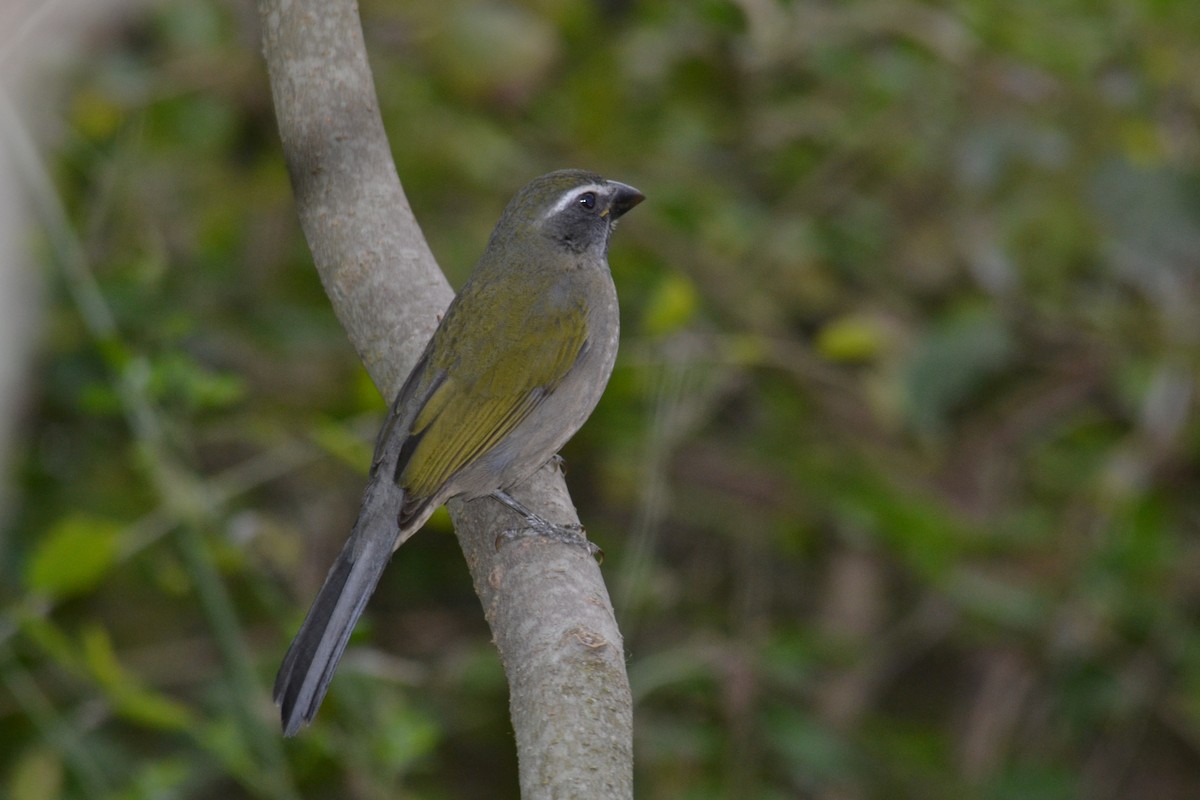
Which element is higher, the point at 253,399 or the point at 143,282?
the point at 143,282

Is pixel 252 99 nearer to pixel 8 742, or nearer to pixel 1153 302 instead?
pixel 8 742

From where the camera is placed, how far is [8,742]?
513 cm

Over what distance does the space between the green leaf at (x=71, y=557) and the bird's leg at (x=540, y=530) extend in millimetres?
984

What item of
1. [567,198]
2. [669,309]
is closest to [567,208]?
[567,198]

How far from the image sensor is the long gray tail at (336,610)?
2711 mm

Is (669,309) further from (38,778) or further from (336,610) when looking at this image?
(38,778)

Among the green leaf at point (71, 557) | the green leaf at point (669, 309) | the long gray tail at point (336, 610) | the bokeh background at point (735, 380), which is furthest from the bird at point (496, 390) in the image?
the green leaf at point (71, 557)

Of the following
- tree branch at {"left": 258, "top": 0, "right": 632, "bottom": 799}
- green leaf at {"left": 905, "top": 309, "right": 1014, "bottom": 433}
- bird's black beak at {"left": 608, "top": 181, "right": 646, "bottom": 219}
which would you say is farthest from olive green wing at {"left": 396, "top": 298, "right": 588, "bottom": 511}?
green leaf at {"left": 905, "top": 309, "right": 1014, "bottom": 433}

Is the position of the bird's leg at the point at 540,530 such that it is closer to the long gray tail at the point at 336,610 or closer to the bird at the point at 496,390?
the bird at the point at 496,390

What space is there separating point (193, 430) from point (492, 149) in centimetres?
147

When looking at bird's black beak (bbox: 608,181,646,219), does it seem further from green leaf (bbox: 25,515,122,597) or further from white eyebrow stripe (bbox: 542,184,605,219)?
green leaf (bbox: 25,515,122,597)

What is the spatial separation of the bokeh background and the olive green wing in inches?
17.9

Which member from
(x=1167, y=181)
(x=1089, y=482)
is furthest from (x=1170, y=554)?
(x=1167, y=181)

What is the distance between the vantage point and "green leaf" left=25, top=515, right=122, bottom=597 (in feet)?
11.0
